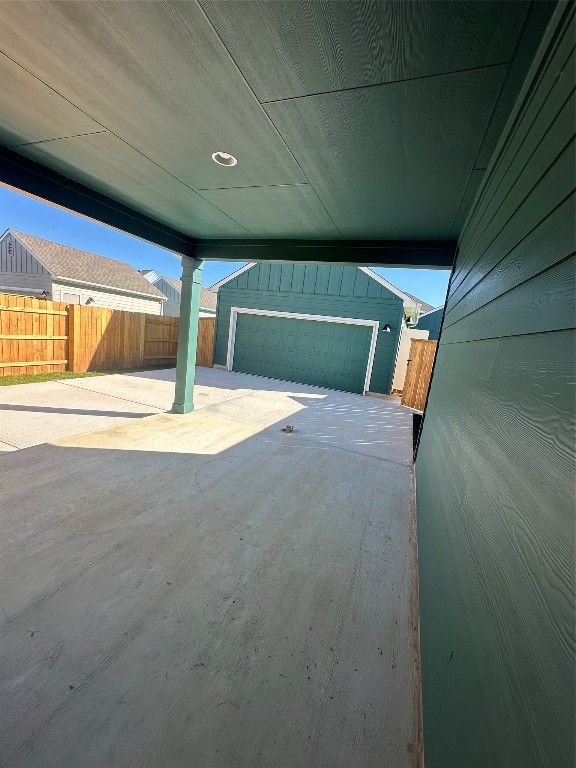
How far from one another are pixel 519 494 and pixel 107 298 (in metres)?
17.9

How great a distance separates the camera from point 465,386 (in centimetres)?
169

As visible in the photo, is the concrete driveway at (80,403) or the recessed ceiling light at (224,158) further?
the concrete driveway at (80,403)

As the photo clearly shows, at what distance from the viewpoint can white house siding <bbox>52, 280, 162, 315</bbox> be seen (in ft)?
44.0

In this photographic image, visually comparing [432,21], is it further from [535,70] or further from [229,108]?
[229,108]

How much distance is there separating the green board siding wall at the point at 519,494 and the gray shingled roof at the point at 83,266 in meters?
16.3

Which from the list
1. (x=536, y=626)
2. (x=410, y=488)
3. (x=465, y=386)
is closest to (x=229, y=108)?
(x=465, y=386)

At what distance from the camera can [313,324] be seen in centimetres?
1029

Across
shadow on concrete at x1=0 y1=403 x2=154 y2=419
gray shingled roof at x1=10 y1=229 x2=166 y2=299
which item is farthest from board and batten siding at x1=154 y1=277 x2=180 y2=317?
shadow on concrete at x1=0 y1=403 x2=154 y2=419

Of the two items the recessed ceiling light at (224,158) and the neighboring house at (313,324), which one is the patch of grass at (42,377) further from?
the recessed ceiling light at (224,158)

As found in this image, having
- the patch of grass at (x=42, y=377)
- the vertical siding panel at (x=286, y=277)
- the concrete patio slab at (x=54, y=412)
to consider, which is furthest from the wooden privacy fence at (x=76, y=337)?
the vertical siding panel at (x=286, y=277)

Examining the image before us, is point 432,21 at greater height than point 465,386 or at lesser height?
greater

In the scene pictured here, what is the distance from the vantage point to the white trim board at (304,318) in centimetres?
955

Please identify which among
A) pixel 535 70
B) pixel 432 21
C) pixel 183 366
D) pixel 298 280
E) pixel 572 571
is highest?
pixel 298 280

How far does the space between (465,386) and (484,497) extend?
0.82 m
